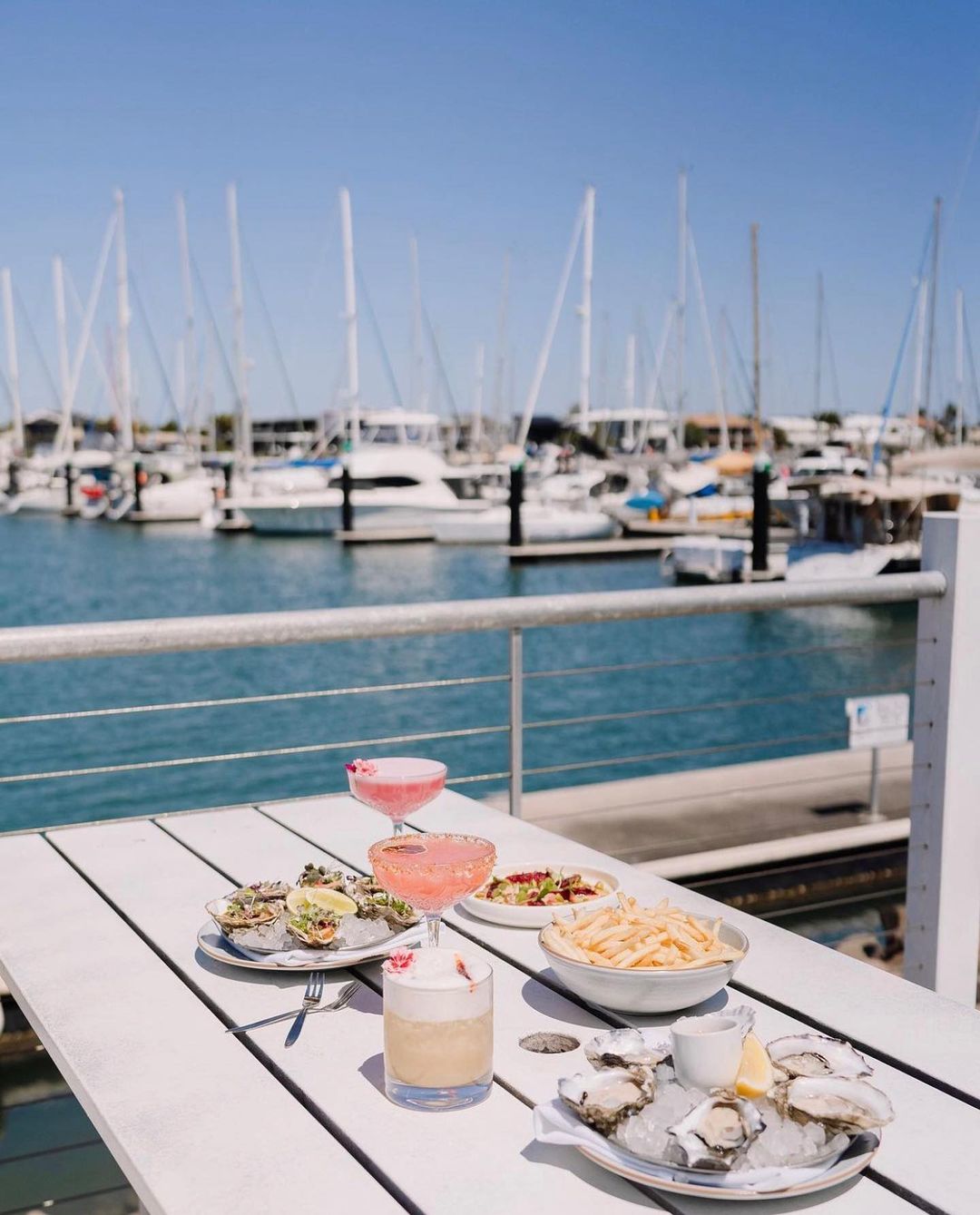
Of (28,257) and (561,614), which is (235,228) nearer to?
(28,257)

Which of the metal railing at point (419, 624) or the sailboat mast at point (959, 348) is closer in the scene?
the metal railing at point (419, 624)

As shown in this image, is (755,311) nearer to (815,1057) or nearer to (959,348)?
(959,348)

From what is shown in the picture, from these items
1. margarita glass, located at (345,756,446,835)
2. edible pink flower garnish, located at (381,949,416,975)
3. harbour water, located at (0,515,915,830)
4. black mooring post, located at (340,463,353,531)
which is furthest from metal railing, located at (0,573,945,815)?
black mooring post, located at (340,463,353,531)

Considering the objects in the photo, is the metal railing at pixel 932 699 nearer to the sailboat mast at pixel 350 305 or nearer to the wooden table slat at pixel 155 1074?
the wooden table slat at pixel 155 1074

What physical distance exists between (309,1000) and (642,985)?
427mm

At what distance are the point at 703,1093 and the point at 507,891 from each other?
29.7 inches

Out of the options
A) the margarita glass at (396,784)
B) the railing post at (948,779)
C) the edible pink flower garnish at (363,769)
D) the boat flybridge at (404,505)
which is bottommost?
the boat flybridge at (404,505)

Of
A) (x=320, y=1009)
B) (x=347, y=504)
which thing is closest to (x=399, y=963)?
(x=320, y=1009)

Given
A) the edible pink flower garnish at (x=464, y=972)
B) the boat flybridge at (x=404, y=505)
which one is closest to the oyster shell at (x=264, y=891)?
the edible pink flower garnish at (x=464, y=972)

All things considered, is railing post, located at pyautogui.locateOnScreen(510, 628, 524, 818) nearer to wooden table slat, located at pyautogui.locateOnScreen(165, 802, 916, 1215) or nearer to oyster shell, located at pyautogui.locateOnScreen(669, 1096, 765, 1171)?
wooden table slat, located at pyautogui.locateOnScreen(165, 802, 916, 1215)

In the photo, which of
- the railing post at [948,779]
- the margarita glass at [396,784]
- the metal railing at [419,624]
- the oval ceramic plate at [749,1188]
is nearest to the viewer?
the oval ceramic plate at [749,1188]

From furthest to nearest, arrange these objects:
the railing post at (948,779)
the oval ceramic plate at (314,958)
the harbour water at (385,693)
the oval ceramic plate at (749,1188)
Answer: the harbour water at (385,693) → the railing post at (948,779) → the oval ceramic plate at (314,958) → the oval ceramic plate at (749,1188)

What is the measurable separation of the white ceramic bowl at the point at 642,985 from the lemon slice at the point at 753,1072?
0.25 meters

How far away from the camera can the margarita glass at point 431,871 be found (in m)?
1.54
